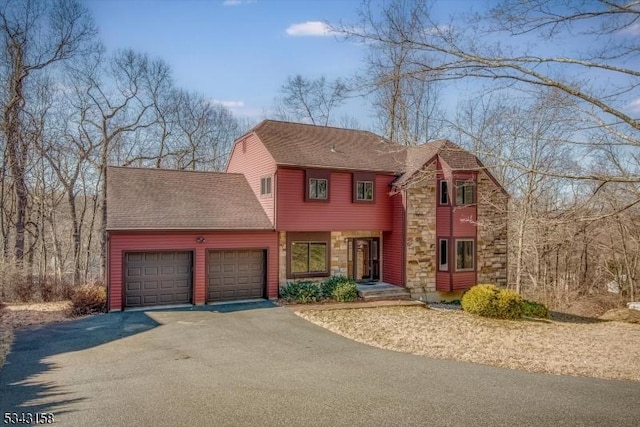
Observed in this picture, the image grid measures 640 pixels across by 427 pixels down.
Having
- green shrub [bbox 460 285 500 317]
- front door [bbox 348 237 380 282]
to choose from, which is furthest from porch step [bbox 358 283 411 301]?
green shrub [bbox 460 285 500 317]

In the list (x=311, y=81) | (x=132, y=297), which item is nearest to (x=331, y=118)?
(x=311, y=81)

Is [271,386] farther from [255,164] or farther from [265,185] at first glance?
[255,164]

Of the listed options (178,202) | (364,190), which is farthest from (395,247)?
(178,202)

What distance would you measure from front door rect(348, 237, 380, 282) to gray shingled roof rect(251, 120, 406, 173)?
10.8ft

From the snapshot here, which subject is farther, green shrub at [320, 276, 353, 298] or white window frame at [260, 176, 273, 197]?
white window frame at [260, 176, 273, 197]

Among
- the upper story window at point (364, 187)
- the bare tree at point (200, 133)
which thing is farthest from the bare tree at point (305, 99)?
the upper story window at point (364, 187)

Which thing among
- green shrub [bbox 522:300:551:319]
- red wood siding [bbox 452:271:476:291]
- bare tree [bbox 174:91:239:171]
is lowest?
green shrub [bbox 522:300:551:319]

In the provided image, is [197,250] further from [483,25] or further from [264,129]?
[483,25]

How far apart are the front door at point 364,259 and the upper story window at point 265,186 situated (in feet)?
13.9

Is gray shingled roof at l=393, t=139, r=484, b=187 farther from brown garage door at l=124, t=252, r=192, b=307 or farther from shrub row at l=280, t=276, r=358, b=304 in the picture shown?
brown garage door at l=124, t=252, r=192, b=307

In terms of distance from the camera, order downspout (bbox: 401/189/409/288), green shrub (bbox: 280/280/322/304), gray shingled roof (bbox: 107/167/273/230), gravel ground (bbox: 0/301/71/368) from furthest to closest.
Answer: downspout (bbox: 401/189/409/288)
green shrub (bbox: 280/280/322/304)
gray shingled roof (bbox: 107/167/273/230)
gravel ground (bbox: 0/301/71/368)

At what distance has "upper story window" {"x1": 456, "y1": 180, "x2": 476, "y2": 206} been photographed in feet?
56.7

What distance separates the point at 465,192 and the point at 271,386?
13.4 m

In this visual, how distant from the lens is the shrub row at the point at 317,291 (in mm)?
15033
